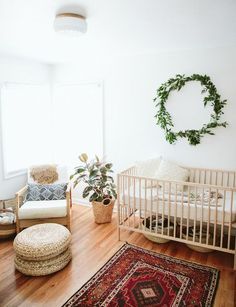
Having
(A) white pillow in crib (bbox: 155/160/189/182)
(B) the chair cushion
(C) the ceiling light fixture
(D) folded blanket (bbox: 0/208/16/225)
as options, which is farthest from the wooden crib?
(C) the ceiling light fixture

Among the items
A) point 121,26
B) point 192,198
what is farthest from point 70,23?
point 192,198

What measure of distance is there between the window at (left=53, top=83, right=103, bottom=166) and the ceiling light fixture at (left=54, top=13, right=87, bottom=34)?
1917 mm

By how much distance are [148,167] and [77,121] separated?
5.32 ft

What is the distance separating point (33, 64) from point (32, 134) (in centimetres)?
117

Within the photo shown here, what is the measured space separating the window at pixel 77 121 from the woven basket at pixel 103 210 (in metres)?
0.90

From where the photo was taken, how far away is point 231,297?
92.3 inches

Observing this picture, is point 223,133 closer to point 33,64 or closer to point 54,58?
Answer: point 54,58

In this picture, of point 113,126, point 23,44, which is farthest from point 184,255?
point 23,44

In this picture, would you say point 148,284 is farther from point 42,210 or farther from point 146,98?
point 146,98

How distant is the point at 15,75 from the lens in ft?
13.1

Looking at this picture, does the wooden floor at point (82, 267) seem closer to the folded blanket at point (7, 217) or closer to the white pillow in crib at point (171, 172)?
the folded blanket at point (7, 217)

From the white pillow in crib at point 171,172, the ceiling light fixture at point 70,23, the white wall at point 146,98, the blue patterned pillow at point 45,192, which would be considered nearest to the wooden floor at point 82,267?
the blue patterned pillow at point 45,192

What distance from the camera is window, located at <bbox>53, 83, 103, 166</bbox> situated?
436 cm

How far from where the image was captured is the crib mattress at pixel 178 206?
9.23ft
